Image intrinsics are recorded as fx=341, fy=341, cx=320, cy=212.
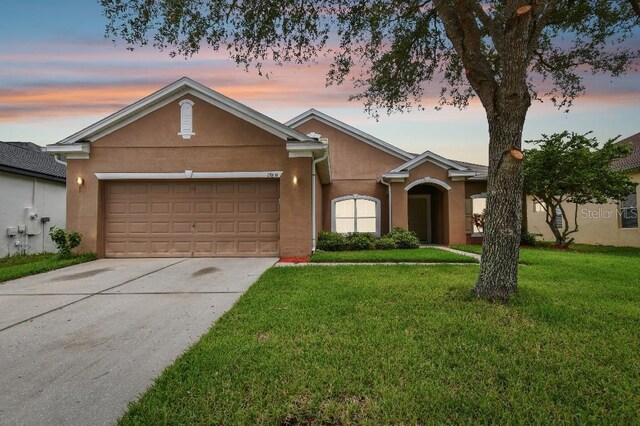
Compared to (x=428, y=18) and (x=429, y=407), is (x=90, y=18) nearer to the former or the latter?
(x=428, y=18)

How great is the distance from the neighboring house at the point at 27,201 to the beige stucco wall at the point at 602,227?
23833 mm

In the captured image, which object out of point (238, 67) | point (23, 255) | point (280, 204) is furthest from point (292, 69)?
point (23, 255)

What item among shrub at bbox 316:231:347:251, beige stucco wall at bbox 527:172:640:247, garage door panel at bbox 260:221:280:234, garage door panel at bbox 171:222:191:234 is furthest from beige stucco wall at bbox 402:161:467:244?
garage door panel at bbox 171:222:191:234

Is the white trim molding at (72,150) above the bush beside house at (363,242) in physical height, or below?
above

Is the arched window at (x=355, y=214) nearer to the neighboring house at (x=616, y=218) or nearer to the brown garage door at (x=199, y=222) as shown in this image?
the brown garage door at (x=199, y=222)

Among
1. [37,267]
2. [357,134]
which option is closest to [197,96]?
[37,267]

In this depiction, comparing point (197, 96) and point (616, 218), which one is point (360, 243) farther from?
point (616, 218)

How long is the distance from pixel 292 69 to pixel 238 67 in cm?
120

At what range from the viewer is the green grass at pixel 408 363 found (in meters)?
2.19

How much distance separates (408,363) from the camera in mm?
2863

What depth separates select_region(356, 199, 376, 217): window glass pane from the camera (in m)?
15.5

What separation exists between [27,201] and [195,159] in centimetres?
875

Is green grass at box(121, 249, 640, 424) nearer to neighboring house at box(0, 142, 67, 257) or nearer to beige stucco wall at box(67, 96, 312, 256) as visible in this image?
beige stucco wall at box(67, 96, 312, 256)

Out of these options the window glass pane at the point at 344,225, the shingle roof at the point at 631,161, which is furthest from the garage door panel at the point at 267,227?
the shingle roof at the point at 631,161
